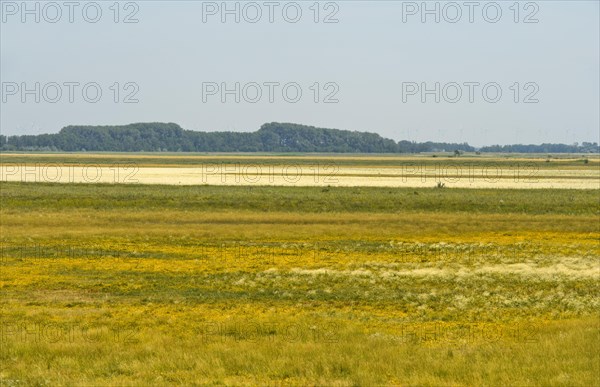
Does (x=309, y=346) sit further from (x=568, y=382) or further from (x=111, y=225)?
(x=111, y=225)

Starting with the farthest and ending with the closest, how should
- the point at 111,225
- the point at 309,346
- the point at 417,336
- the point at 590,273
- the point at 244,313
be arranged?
the point at 111,225 → the point at 590,273 → the point at 244,313 → the point at 417,336 → the point at 309,346

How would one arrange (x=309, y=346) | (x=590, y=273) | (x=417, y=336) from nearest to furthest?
1. (x=309, y=346)
2. (x=417, y=336)
3. (x=590, y=273)

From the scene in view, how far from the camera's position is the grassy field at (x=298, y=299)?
57.1 ft

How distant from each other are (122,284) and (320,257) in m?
10.7

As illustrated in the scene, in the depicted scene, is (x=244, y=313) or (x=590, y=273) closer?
(x=244, y=313)

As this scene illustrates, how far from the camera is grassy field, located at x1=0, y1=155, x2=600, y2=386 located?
17.4m

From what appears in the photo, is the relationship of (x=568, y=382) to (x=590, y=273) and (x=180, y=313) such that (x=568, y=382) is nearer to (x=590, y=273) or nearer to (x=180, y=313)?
(x=180, y=313)

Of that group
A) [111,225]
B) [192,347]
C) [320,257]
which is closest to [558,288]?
[320,257]

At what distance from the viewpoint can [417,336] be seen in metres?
21.0

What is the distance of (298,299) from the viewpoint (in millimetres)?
27031

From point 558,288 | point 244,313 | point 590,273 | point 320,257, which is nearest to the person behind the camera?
point 244,313

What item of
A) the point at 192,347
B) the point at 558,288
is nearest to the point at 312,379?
the point at 192,347

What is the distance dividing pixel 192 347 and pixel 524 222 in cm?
4153

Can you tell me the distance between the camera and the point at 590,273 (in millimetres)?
32438
